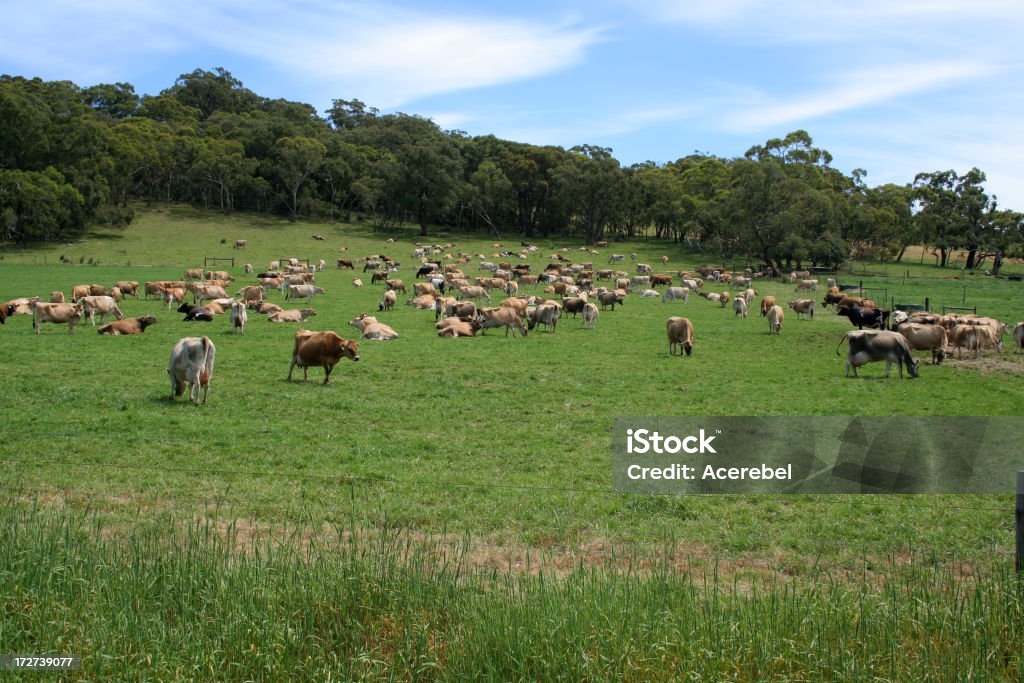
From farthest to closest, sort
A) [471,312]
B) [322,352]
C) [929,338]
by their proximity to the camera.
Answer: [471,312] → [929,338] → [322,352]

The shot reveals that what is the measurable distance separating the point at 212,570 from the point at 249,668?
1.04m

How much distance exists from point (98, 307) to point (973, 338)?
92.4 ft

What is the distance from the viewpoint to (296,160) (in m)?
81.2

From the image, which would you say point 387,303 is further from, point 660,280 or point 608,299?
point 660,280

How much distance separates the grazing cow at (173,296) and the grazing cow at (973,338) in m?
28.8

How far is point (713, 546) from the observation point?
7.80 metres

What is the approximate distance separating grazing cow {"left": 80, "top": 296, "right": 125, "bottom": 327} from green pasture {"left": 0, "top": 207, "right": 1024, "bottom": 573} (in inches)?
28.0

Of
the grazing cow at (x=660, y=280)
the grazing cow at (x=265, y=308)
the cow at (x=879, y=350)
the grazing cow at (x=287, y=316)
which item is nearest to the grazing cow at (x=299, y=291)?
the grazing cow at (x=265, y=308)

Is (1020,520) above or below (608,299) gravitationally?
above

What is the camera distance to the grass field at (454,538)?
5.25 meters

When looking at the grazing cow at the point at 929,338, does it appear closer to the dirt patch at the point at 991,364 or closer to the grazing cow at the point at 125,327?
the dirt patch at the point at 991,364

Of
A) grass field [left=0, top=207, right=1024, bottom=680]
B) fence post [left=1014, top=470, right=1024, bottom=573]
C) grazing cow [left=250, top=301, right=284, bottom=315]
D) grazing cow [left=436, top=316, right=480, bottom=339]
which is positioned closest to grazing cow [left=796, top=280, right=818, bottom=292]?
grazing cow [left=436, top=316, right=480, bottom=339]

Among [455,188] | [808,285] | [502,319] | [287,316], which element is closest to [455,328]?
A: [502,319]

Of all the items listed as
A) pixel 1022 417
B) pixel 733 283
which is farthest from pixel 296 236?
pixel 1022 417
